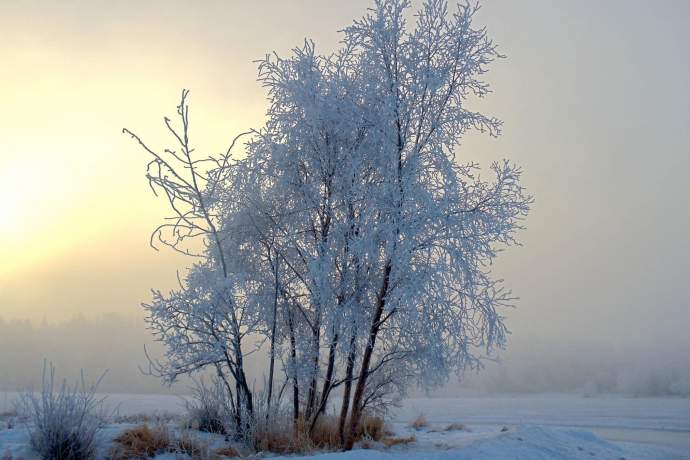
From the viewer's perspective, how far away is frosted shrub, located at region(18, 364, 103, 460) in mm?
7559

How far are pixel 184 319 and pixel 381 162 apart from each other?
427 cm

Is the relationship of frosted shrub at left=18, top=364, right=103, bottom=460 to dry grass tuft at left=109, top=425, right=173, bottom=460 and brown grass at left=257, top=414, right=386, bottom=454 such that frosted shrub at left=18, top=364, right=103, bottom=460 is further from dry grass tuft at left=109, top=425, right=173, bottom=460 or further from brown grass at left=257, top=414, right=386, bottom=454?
brown grass at left=257, top=414, right=386, bottom=454

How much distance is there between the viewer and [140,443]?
323 inches

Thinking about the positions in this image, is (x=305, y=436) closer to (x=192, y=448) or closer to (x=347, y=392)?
(x=347, y=392)

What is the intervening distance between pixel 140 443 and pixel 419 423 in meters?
7.38

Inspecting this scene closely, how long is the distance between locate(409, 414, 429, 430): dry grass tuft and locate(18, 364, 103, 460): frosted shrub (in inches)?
307

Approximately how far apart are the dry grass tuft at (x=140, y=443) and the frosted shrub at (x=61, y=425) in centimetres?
37

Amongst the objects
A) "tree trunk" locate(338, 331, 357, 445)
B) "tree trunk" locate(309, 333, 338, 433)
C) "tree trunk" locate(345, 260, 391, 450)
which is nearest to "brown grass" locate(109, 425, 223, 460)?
"tree trunk" locate(309, 333, 338, 433)

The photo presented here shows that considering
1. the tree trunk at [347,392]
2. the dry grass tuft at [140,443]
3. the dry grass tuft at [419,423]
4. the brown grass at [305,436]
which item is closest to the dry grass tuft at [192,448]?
the dry grass tuft at [140,443]

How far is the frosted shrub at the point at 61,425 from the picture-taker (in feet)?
24.8

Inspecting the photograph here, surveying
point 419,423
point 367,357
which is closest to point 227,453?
point 367,357

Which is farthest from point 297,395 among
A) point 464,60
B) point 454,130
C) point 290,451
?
point 464,60

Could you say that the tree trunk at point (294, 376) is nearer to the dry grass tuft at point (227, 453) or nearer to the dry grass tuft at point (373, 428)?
the dry grass tuft at point (373, 428)

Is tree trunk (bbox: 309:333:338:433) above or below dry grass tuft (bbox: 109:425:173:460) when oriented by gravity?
above
